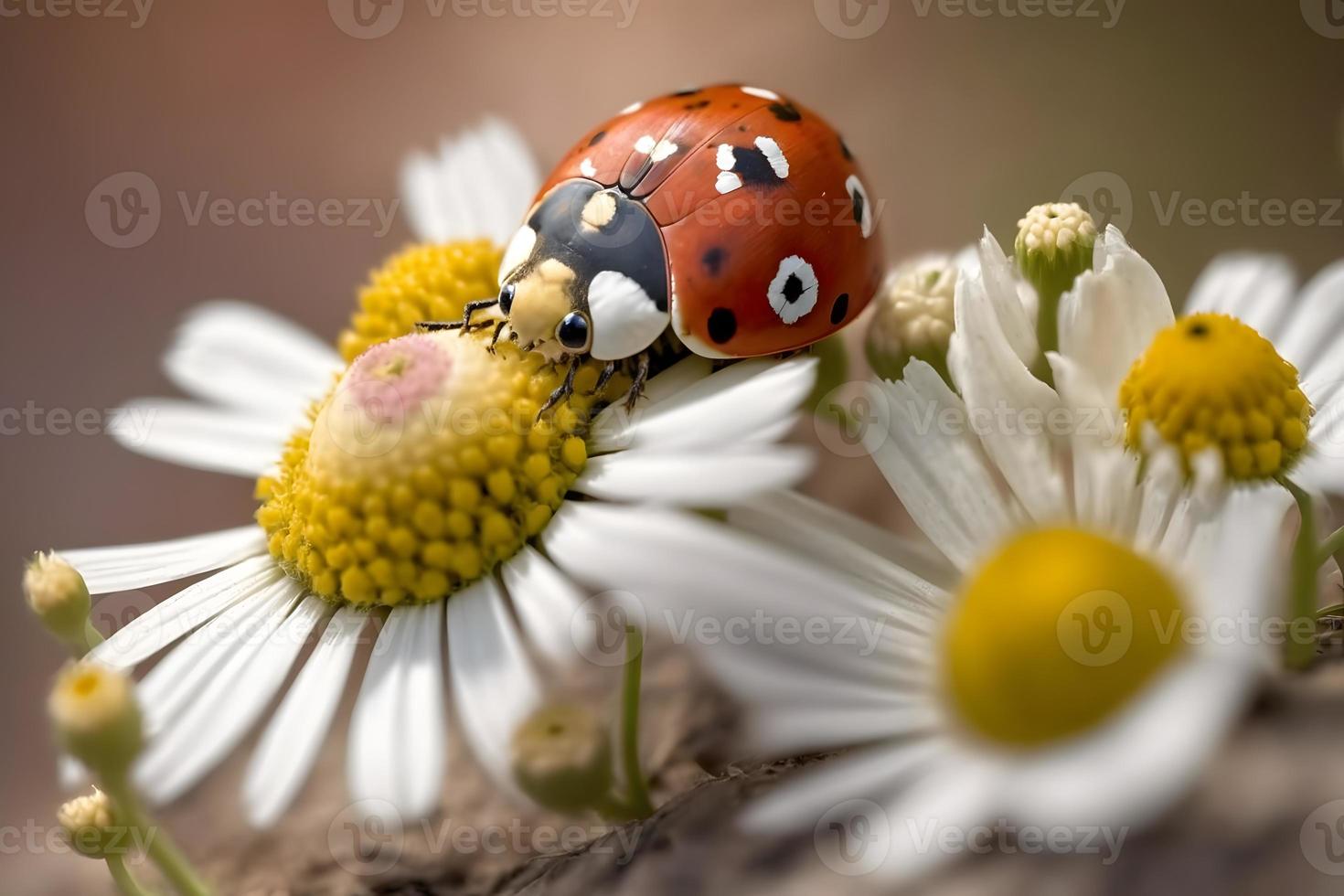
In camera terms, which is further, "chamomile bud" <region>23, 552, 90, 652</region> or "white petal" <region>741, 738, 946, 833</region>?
"chamomile bud" <region>23, 552, 90, 652</region>

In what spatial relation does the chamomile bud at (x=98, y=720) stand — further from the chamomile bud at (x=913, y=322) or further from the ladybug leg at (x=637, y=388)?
the chamomile bud at (x=913, y=322)

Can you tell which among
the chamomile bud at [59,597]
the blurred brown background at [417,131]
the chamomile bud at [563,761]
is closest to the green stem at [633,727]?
the chamomile bud at [563,761]

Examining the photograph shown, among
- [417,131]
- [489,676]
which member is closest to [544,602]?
[489,676]

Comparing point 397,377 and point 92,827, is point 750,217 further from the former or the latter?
point 92,827

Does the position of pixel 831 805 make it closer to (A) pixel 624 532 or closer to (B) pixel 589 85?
(A) pixel 624 532

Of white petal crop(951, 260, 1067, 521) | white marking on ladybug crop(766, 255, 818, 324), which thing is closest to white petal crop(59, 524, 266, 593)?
white marking on ladybug crop(766, 255, 818, 324)

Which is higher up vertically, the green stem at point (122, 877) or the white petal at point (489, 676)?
the white petal at point (489, 676)

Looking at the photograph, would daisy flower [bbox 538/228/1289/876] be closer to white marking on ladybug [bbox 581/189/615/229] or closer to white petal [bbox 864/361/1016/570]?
white petal [bbox 864/361/1016/570]
